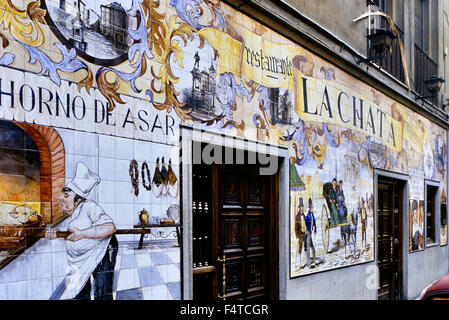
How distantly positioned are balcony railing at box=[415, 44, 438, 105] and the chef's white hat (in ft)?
31.8

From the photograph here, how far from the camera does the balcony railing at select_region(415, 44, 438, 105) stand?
11703 millimetres

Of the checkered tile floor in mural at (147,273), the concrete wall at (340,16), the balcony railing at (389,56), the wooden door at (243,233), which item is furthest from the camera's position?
the balcony railing at (389,56)

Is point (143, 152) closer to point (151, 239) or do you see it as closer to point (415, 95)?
point (151, 239)

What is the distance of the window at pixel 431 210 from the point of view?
12430 millimetres

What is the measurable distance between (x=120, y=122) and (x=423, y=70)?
10.3m

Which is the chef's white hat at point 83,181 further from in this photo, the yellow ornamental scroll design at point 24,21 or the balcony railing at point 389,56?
the balcony railing at point 389,56

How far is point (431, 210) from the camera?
12648mm

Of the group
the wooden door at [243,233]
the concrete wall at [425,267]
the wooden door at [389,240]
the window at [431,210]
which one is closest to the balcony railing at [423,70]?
the window at [431,210]

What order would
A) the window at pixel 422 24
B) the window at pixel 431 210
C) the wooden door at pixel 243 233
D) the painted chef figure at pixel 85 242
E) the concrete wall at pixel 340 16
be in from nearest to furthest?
1. the painted chef figure at pixel 85 242
2. the wooden door at pixel 243 233
3. the concrete wall at pixel 340 16
4. the window at pixel 422 24
5. the window at pixel 431 210

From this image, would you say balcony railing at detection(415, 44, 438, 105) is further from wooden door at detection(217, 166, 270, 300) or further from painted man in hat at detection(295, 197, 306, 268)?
wooden door at detection(217, 166, 270, 300)

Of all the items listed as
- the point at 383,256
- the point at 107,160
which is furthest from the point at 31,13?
the point at 383,256

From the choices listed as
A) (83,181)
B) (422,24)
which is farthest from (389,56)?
(83,181)

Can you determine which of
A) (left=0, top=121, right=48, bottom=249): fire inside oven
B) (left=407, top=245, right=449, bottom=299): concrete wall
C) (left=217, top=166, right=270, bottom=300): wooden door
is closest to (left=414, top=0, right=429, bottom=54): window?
(left=407, top=245, right=449, bottom=299): concrete wall

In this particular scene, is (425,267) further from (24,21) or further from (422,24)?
(24,21)
